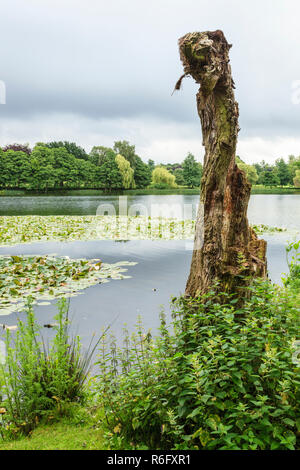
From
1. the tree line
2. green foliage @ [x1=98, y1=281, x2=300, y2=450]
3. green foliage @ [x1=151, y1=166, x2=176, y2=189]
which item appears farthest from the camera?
green foliage @ [x1=151, y1=166, x2=176, y2=189]

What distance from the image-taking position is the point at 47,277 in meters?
6.86

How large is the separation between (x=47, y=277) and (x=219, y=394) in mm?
5555

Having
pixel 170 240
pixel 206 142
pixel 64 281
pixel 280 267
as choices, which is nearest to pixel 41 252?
pixel 64 281

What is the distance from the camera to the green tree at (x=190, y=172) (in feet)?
236

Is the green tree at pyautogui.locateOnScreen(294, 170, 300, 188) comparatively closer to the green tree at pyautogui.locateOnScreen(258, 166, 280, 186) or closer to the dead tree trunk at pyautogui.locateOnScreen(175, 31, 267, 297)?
the green tree at pyautogui.locateOnScreen(258, 166, 280, 186)

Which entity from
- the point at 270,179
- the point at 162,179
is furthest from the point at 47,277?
the point at 270,179

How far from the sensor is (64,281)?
700 centimetres

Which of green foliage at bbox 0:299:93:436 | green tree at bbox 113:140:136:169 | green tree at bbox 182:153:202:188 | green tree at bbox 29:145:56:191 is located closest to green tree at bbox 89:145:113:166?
green tree at bbox 113:140:136:169

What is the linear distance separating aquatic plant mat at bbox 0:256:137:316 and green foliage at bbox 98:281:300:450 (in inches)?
136

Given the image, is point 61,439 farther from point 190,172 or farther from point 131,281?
point 190,172

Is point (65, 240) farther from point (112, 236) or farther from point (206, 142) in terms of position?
point (206, 142)

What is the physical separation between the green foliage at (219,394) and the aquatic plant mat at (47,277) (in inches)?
136

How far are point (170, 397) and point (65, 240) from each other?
10.2 m

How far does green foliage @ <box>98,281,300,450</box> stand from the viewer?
1.83 m
